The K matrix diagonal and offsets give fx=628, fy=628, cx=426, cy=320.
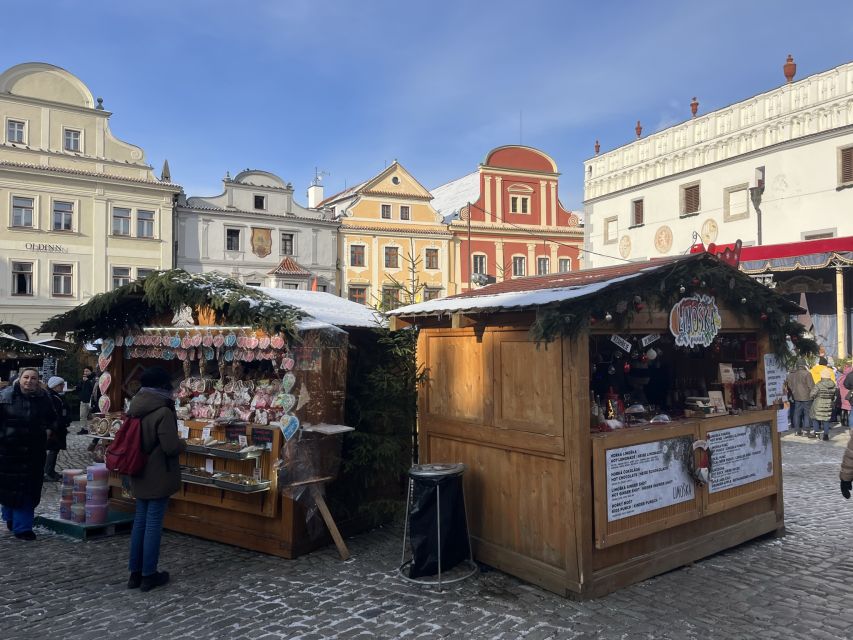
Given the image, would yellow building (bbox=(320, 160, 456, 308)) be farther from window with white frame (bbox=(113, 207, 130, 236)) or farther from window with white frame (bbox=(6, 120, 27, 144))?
window with white frame (bbox=(6, 120, 27, 144))

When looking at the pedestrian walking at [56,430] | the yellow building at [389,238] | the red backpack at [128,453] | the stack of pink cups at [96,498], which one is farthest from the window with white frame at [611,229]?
the red backpack at [128,453]

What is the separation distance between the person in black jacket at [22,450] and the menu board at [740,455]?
656 cm

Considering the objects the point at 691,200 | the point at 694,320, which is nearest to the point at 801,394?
the point at 694,320

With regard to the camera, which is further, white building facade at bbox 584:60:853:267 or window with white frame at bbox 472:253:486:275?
window with white frame at bbox 472:253:486:275

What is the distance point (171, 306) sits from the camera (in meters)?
7.00

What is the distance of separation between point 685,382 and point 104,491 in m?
6.42

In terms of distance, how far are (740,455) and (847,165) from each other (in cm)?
1847

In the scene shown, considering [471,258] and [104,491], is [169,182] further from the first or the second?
[104,491]

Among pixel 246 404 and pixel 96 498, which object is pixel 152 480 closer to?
pixel 246 404

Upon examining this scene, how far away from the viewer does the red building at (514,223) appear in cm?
3666

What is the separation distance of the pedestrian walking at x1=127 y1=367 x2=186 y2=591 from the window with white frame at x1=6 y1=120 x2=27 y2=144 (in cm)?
2726

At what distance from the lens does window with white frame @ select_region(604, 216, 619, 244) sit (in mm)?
28375

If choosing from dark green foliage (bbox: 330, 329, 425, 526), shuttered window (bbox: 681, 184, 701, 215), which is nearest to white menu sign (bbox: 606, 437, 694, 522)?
dark green foliage (bbox: 330, 329, 425, 526)

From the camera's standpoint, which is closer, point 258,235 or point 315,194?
point 258,235
